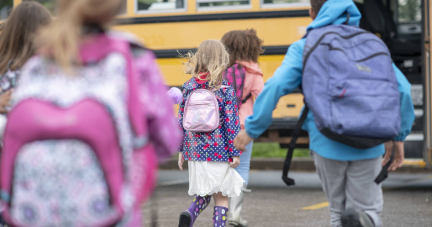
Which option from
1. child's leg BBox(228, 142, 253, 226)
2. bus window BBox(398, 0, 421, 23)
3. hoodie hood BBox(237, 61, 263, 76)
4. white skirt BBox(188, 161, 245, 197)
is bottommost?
child's leg BBox(228, 142, 253, 226)

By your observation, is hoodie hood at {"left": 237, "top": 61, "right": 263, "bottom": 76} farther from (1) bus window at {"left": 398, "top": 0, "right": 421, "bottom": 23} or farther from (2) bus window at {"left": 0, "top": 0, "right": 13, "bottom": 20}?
(1) bus window at {"left": 398, "top": 0, "right": 421, "bottom": 23}

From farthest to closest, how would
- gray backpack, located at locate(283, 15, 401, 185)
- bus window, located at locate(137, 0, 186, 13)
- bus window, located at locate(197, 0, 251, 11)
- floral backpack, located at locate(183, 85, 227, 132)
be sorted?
1. bus window, located at locate(137, 0, 186, 13)
2. bus window, located at locate(197, 0, 251, 11)
3. floral backpack, located at locate(183, 85, 227, 132)
4. gray backpack, located at locate(283, 15, 401, 185)

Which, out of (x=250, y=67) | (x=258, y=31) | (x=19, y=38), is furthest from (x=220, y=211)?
(x=258, y=31)

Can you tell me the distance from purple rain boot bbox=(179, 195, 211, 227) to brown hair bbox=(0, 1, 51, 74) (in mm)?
1820

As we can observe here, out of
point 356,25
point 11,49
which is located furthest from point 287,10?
point 11,49

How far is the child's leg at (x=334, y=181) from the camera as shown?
2.61 meters

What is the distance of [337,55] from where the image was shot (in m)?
2.45

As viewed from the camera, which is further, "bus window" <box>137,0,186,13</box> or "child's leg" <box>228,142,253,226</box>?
"bus window" <box>137,0,186,13</box>

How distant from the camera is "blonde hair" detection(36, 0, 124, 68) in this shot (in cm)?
158

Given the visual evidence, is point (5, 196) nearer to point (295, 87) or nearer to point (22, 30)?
point (22, 30)

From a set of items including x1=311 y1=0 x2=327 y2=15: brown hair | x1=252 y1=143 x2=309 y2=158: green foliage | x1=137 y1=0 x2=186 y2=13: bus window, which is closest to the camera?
x1=311 y1=0 x2=327 y2=15: brown hair

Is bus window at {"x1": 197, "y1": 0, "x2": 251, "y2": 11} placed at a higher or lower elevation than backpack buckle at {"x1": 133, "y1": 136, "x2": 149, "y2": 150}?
higher

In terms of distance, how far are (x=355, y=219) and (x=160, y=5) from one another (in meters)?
4.82

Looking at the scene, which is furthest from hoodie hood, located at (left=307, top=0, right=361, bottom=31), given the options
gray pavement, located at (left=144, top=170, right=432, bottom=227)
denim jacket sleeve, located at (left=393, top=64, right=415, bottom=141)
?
gray pavement, located at (left=144, top=170, right=432, bottom=227)
